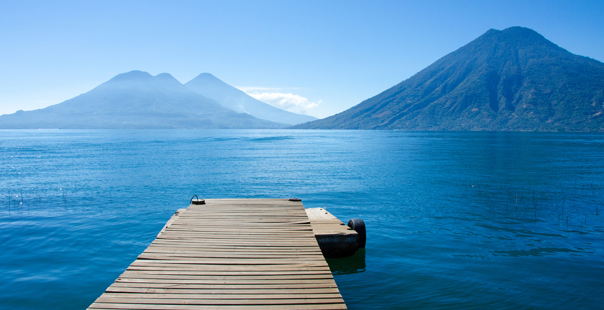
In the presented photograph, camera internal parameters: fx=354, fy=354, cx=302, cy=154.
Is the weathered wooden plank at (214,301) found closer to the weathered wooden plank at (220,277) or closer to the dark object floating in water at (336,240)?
the weathered wooden plank at (220,277)

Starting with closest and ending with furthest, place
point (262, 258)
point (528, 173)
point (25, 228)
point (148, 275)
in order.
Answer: point (148, 275), point (262, 258), point (25, 228), point (528, 173)

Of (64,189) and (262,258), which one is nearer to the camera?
(262,258)

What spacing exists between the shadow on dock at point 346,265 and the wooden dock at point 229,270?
2.26 meters

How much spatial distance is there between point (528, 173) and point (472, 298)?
114ft

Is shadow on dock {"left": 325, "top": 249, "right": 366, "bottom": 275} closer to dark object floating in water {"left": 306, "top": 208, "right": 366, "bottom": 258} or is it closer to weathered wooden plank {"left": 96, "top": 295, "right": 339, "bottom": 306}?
dark object floating in water {"left": 306, "top": 208, "right": 366, "bottom": 258}

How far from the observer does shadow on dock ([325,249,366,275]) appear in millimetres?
13047

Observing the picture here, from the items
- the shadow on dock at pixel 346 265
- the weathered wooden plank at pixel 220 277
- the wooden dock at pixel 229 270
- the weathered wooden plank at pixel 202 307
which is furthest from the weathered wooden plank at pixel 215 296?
the shadow on dock at pixel 346 265

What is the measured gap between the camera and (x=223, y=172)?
144 feet

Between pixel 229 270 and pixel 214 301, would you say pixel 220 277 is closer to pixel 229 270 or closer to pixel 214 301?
pixel 229 270

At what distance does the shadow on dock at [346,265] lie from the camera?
1305 cm

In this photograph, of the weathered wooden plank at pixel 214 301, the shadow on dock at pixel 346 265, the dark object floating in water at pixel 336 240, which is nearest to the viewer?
the weathered wooden plank at pixel 214 301

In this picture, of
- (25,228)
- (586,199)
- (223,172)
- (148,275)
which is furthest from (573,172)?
(25,228)

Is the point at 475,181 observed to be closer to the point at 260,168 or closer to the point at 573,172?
the point at 573,172

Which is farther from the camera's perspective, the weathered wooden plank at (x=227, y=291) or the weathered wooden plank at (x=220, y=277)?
the weathered wooden plank at (x=220, y=277)
